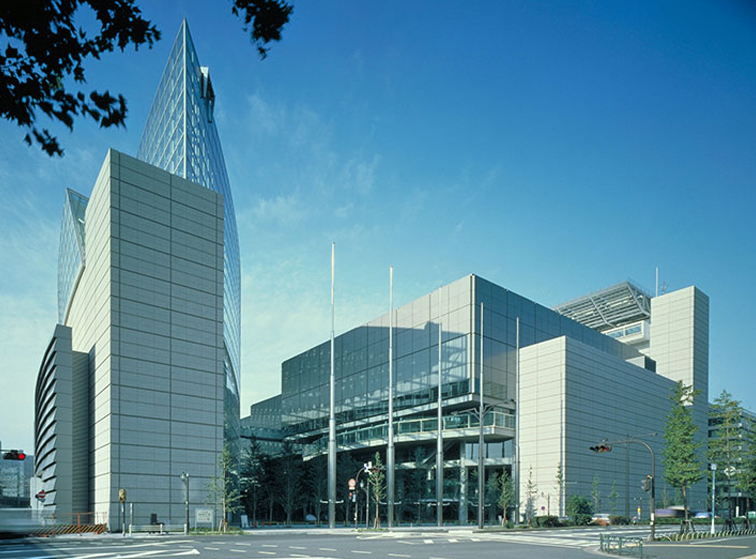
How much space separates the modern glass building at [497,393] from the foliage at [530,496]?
62 centimetres

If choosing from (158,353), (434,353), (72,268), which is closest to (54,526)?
(158,353)

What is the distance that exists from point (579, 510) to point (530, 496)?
6377 mm

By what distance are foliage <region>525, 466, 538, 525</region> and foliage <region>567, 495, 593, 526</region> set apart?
4258 mm

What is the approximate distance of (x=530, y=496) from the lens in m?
73.1

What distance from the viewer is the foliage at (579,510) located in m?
66.4

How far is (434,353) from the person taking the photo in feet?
269

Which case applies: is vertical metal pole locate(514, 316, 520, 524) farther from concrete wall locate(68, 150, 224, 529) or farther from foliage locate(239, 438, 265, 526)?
concrete wall locate(68, 150, 224, 529)

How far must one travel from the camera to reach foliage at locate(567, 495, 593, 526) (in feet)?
218

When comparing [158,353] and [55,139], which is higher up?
[55,139]

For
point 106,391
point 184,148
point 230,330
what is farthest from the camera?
point 230,330

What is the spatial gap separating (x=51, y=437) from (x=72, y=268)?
27.8m

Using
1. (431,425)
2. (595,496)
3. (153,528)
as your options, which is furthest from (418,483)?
(153,528)

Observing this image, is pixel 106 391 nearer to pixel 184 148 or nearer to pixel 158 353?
pixel 158 353

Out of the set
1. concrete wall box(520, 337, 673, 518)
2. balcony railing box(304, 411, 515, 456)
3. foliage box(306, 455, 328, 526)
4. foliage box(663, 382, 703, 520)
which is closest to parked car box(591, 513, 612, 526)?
concrete wall box(520, 337, 673, 518)
